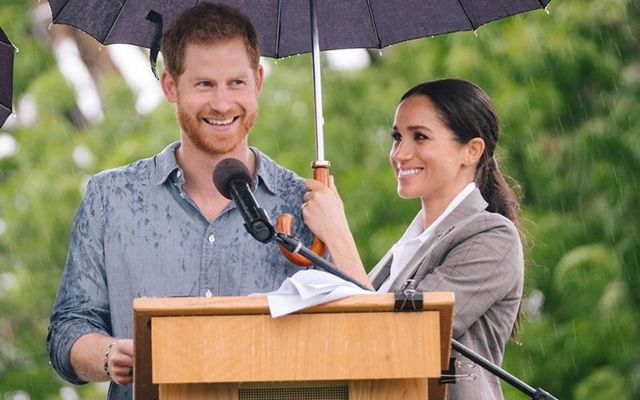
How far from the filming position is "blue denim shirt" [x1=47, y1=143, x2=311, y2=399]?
19.9 ft

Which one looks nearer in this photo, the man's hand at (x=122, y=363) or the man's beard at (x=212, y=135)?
the man's hand at (x=122, y=363)

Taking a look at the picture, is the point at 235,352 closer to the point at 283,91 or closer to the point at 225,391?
the point at 225,391

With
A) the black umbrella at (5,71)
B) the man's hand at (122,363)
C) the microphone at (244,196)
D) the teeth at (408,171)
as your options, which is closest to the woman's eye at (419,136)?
the teeth at (408,171)

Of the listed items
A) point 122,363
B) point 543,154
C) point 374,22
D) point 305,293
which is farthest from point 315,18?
point 543,154

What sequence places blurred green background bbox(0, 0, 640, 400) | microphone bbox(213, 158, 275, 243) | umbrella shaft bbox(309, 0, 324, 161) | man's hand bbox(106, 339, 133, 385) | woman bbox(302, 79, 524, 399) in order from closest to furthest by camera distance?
microphone bbox(213, 158, 275, 243) < man's hand bbox(106, 339, 133, 385) < woman bbox(302, 79, 524, 399) < umbrella shaft bbox(309, 0, 324, 161) < blurred green background bbox(0, 0, 640, 400)

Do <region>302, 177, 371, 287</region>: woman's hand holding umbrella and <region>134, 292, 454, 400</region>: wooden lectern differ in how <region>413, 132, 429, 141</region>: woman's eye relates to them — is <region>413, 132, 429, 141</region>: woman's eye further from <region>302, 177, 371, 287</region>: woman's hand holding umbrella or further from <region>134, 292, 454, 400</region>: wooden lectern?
<region>134, 292, 454, 400</region>: wooden lectern

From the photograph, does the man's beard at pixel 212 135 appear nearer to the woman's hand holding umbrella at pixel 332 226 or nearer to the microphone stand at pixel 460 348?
the woman's hand holding umbrella at pixel 332 226

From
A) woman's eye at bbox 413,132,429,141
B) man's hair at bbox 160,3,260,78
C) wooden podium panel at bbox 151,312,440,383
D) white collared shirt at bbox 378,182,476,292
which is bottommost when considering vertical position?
wooden podium panel at bbox 151,312,440,383

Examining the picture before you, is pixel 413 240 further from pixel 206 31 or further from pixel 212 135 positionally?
pixel 206 31

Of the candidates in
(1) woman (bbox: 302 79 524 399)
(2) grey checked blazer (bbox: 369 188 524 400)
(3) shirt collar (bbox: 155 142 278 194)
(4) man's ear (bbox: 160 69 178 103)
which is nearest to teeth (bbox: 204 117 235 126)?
(4) man's ear (bbox: 160 69 178 103)

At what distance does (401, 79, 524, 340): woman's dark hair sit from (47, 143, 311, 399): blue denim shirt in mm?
952

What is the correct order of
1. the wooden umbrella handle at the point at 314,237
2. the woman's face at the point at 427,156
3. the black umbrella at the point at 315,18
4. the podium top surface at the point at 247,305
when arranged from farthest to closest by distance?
the woman's face at the point at 427,156 → the black umbrella at the point at 315,18 → the wooden umbrella handle at the point at 314,237 → the podium top surface at the point at 247,305

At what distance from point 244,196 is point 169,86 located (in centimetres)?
107

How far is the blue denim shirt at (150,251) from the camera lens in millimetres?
6055
